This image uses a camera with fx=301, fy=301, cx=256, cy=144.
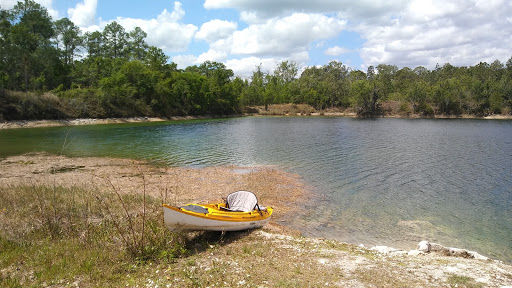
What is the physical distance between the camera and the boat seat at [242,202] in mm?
10609

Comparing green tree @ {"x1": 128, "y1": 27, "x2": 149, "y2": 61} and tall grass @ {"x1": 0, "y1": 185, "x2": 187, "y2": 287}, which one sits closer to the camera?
tall grass @ {"x1": 0, "y1": 185, "x2": 187, "y2": 287}

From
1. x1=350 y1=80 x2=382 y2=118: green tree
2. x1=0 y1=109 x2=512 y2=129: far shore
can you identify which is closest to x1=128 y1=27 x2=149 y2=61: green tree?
x1=0 y1=109 x2=512 y2=129: far shore

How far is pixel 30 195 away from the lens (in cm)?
1073

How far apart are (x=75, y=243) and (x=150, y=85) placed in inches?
3031

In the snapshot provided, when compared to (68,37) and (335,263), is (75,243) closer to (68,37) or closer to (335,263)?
(335,263)

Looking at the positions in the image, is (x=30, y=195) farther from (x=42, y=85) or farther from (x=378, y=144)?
(x=42, y=85)

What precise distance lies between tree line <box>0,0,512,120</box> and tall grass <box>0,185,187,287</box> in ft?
189

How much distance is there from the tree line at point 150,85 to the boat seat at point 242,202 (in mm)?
59274

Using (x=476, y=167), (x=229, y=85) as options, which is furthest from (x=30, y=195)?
(x=229, y=85)

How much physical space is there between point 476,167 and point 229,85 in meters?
86.3

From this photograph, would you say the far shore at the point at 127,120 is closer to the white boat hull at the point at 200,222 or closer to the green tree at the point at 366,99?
the green tree at the point at 366,99

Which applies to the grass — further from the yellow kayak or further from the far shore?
the far shore

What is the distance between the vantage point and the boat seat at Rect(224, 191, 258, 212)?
10609mm

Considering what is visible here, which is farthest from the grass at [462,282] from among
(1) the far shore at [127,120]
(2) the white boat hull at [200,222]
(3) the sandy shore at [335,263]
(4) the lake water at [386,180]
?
(1) the far shore at [127,120]
